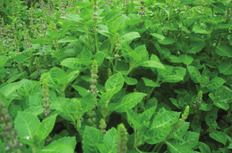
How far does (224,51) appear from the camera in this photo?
2914 millimetres

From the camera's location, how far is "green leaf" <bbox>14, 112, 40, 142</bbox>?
1761 mm

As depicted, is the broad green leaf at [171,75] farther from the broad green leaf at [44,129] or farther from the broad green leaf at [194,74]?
the broad green leaf at [44,129]

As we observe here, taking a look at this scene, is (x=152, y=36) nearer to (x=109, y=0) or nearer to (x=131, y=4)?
(x=131, y=4)

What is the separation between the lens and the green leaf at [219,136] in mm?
2656

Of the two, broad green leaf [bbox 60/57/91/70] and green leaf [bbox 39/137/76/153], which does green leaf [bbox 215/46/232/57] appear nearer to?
broad green leaf [bbox 60/57/91/70]

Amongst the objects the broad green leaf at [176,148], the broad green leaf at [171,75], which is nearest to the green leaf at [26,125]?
the broad green leaf at [176,148]

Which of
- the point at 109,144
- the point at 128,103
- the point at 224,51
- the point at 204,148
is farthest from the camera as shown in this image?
the point at 224,51

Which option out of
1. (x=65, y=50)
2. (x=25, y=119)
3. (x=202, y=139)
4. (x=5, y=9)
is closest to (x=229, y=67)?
(x=202, y=139)

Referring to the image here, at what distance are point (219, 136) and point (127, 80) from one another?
754 mm

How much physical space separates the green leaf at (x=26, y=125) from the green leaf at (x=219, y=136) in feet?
4.25

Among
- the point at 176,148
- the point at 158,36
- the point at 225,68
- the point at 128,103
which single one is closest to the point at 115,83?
the point at 128,103

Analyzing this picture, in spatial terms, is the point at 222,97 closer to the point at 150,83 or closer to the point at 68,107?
the point at 150,83

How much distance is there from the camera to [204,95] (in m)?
2.83

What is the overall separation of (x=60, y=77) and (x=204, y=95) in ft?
3.55
